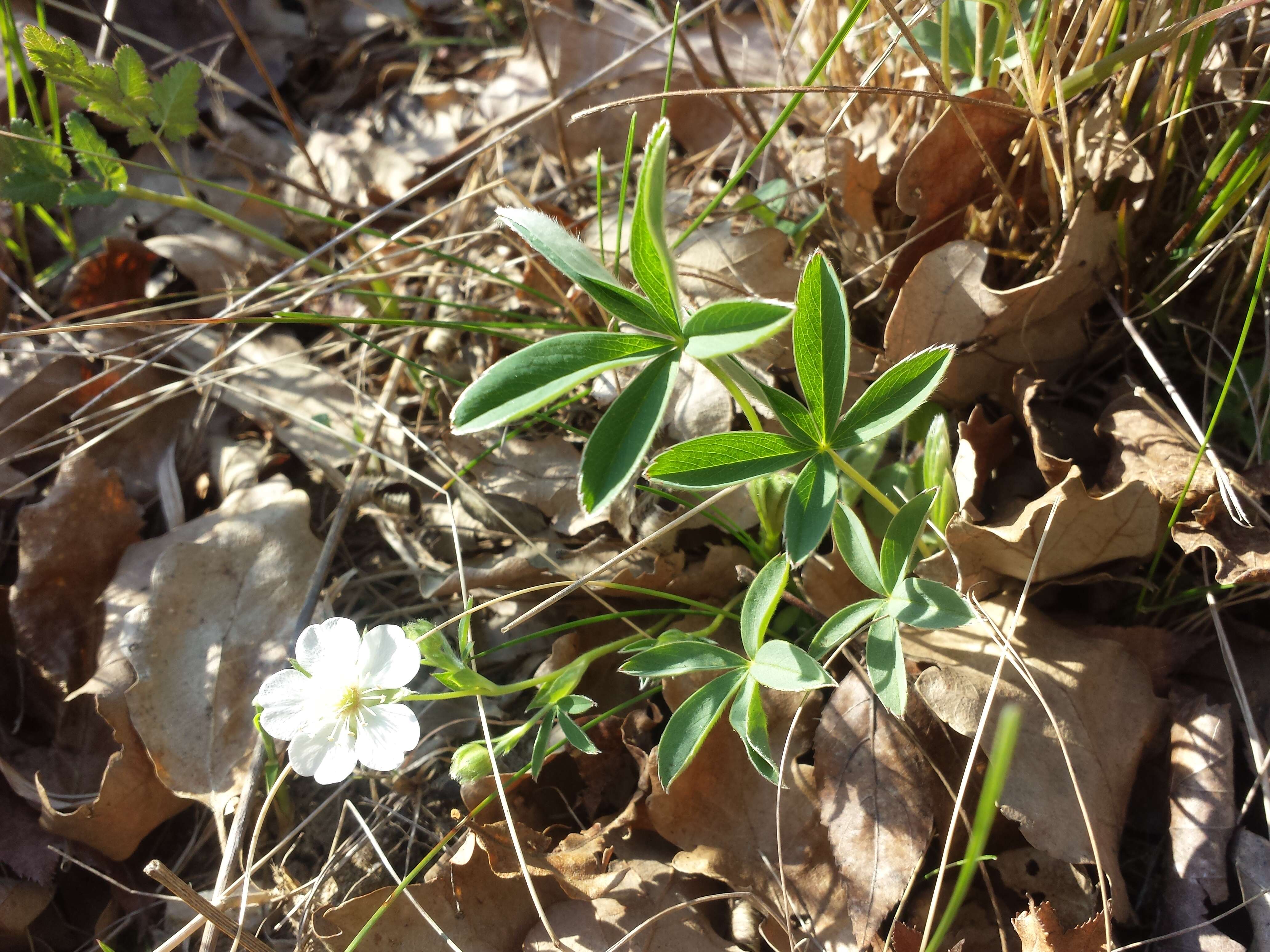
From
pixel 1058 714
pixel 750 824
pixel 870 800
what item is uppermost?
pixel 1058 714

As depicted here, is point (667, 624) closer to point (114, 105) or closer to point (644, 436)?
point (644, 436)

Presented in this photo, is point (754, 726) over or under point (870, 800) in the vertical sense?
over

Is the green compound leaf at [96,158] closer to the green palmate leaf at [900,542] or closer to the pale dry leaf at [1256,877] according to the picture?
the green palmate leaf at [900,542]

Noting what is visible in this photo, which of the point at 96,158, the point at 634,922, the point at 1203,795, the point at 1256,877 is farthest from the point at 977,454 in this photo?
the point at 96,158

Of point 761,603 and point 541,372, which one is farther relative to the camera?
point 761,603

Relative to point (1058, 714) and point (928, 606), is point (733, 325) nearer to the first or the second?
point (928, 606)

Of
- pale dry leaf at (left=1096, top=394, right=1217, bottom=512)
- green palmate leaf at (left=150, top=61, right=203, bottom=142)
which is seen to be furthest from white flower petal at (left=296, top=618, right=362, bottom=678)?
pale dry leaf at (left=1096, top=394, right=1217, bottom=512)

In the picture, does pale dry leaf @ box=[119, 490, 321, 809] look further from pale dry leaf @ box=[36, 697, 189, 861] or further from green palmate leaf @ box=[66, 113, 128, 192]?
green palmate leaf @ box=[66, 113, 128, 192]
